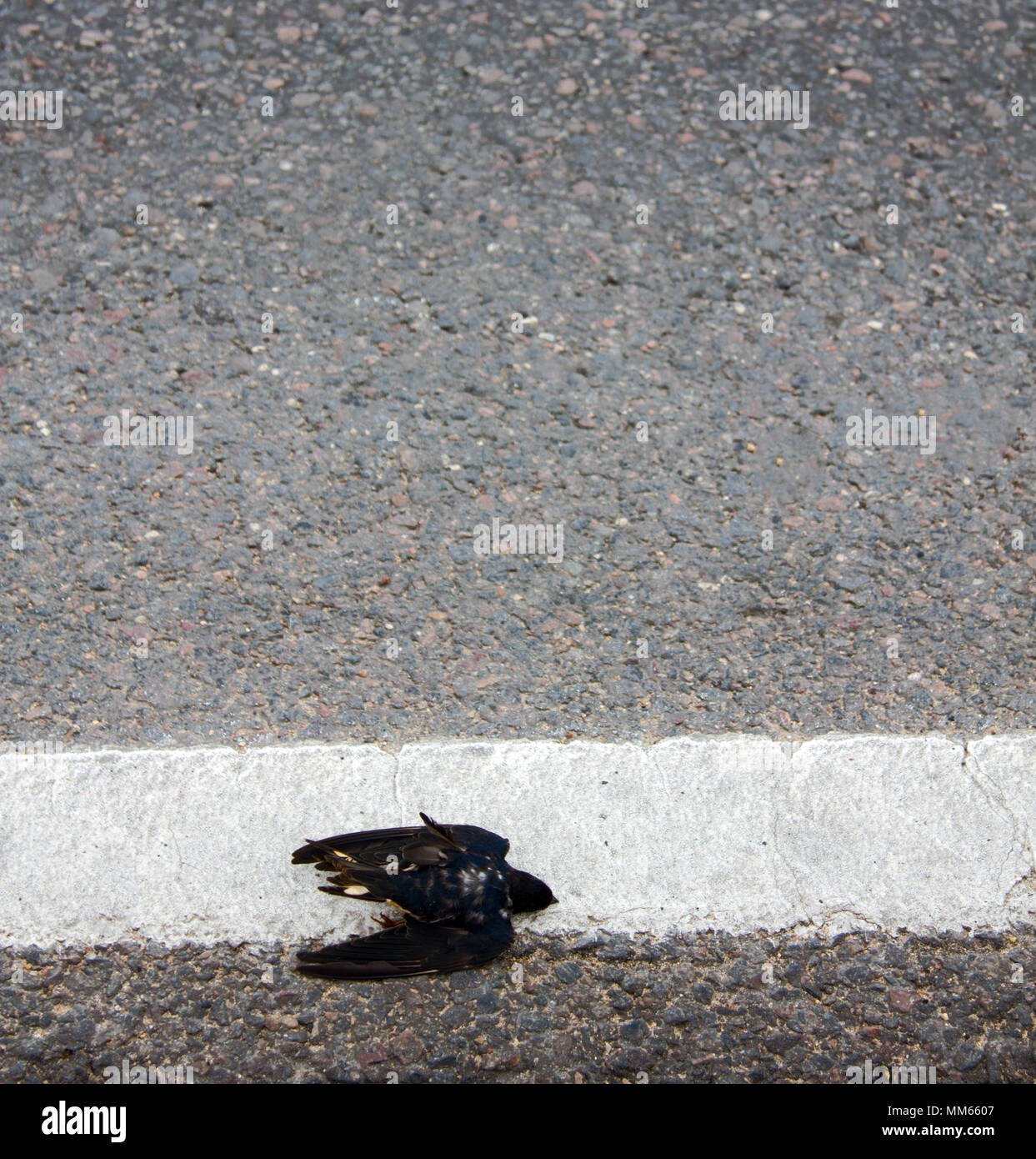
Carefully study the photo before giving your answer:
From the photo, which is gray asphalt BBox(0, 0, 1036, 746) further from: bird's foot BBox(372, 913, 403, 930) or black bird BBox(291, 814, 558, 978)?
bird's foot BBox(372, 913, 403, 930)

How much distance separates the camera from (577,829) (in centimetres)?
255

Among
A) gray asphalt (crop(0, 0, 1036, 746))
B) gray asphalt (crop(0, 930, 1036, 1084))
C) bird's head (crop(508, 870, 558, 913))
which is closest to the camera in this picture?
gray asphalt (crop(0, 930, 1036, 1084))

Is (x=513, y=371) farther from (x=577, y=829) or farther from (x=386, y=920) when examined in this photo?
(x=386, y=920)

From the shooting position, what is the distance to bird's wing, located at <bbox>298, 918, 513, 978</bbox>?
2293 mm

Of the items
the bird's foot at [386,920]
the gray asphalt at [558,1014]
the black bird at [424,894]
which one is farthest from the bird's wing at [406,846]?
the gray asphalt at [558,1014]

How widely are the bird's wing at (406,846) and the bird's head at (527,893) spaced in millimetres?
87

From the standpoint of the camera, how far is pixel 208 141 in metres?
3.70

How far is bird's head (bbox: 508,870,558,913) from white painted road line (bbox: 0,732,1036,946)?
70 mm

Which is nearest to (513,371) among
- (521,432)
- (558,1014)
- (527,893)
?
(521,432)

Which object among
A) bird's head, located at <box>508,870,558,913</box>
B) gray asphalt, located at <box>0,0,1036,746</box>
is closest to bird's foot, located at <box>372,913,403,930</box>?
bird's head, located at <box>508,870,558,913</box>

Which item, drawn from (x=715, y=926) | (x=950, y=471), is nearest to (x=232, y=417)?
(x=715, y=926)

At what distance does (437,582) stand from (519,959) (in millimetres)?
1161

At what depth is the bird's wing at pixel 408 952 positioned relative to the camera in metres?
2.29

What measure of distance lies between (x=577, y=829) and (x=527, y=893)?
252mm
